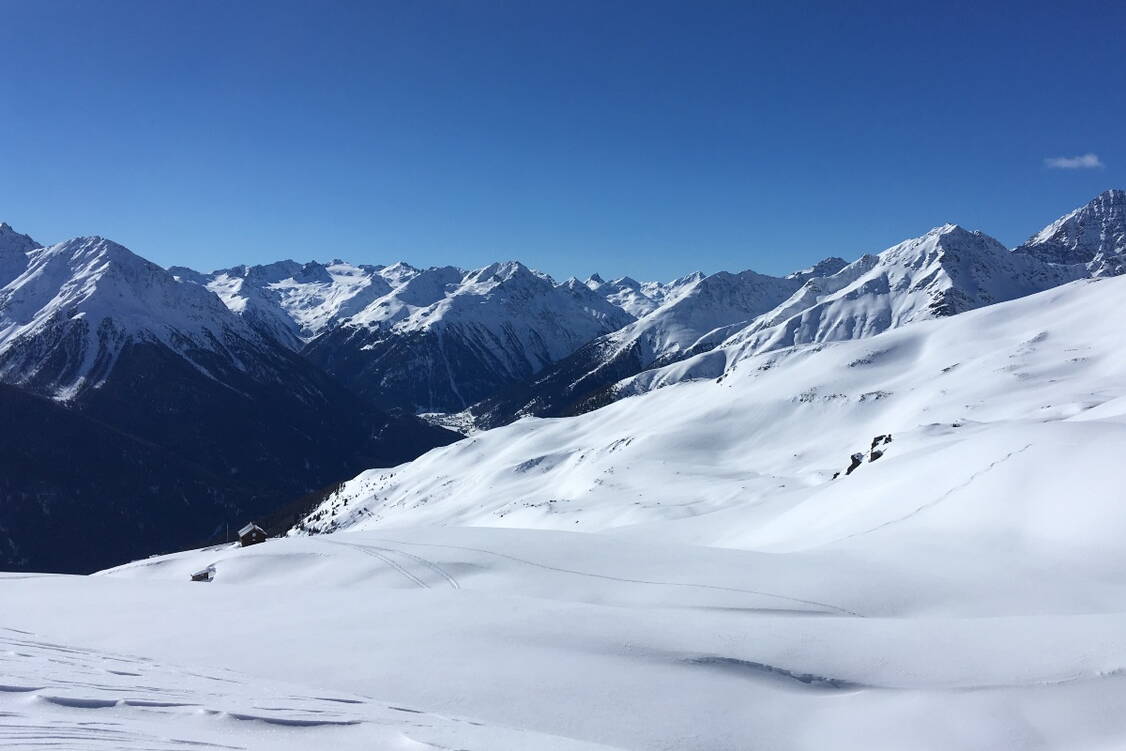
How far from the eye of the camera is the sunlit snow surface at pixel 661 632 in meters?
9.45

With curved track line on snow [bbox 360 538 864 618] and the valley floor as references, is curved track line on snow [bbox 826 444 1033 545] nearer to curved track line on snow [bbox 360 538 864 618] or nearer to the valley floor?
the valley floor

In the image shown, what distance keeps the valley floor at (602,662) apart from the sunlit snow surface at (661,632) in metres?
0.06

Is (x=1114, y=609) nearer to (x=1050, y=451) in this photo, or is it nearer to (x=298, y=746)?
(x=1050, y=451)

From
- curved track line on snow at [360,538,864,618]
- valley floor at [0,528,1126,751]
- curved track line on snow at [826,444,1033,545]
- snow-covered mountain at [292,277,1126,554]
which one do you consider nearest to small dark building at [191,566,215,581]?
valley floor at [0,528,1126,751]

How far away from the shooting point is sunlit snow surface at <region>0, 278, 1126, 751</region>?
9.45 metres

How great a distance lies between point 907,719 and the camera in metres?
10.2

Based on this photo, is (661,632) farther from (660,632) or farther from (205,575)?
(205,575)

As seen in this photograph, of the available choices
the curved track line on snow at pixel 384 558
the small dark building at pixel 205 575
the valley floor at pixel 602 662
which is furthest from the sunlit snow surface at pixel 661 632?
the small dark building at pixel 205 575

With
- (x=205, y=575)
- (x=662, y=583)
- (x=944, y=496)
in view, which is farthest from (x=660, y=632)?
(x=205, y=575)

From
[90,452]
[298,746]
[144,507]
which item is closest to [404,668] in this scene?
[298,746]

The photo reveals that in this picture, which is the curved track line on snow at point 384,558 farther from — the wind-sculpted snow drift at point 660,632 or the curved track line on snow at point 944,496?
the curved track line on snow at point 944,496

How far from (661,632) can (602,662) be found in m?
1.95

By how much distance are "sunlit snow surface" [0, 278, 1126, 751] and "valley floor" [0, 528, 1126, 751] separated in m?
0.06

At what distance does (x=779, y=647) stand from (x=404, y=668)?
6851 mm
